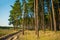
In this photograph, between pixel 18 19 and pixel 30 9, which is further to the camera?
pixel 18 19

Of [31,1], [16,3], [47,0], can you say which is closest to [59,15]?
[47,0]

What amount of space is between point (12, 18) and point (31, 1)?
99.4 ft

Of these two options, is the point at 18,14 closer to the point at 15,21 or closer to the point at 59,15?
the point at 15,21

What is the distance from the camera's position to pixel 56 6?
201 feet

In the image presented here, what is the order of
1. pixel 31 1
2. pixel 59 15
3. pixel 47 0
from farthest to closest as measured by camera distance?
pixel 31 1 → pixel 47 0 → pixel 59 15

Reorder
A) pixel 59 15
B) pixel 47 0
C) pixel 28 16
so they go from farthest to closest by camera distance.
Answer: pixel 28 16 < pixel 47 0 < pixel 59 15

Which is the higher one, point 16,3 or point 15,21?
point 16,3

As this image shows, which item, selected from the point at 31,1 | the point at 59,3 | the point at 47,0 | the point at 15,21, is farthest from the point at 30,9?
the point at 15,21

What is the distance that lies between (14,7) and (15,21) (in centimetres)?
1013

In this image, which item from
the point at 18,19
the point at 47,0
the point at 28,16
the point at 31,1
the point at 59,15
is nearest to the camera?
the point at 59,15

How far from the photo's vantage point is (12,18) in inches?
3794

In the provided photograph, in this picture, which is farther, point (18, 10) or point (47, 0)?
point (18, 10)

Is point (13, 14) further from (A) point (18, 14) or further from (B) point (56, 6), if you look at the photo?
(B) point (56, 6)

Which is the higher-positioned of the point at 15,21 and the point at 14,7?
the point at 14,7
